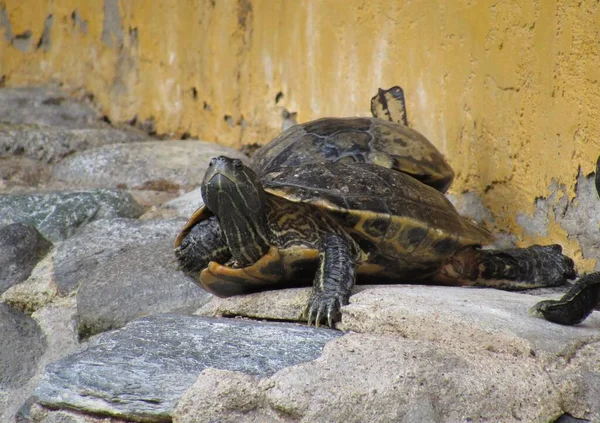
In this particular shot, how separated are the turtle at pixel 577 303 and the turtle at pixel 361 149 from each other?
Result: 4.19 feet

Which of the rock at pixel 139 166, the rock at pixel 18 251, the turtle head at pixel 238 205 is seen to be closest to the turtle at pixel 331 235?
the turtle head at pixel 238 205

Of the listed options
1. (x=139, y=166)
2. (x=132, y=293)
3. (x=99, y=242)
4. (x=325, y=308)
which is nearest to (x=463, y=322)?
(x=325, y=308)

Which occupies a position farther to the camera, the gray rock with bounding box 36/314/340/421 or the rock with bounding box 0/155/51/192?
the rock with bounding box 0/155/51/192

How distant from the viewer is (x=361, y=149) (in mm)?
3799

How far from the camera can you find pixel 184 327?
279 centimetres

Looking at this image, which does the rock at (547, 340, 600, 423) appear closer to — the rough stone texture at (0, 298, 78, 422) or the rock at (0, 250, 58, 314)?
the rough stone texture at (0, 298, 78, 422)

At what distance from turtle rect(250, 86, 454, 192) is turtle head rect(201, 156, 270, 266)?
2.05 feet

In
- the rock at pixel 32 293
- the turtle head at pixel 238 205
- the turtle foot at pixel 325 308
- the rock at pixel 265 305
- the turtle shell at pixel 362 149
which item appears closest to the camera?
the turtle foot at pixel 325 308

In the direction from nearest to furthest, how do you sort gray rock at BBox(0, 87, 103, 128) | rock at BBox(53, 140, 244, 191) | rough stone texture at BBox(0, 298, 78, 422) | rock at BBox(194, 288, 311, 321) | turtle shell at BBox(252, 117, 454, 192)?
rock at BBox(194, 288, 311, 321), rough stone texture at BBox(0, 298, 78, 422), turtle shell at BBox(252, 117, 454, 192), rock at BBox(53, 140, 244, 191), gray rock at BBox(0, 87, 103, 128)

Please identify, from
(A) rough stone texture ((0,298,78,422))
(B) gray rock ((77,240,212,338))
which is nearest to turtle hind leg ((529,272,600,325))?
(B) gray rock ((77,240,212,338))

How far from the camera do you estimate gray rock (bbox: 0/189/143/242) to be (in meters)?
4.61

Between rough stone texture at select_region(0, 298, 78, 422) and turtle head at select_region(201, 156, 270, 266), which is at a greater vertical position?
turtle head at select_region(201, 156, 270, 266)

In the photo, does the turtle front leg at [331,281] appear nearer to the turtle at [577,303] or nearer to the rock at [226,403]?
the rock at [226,403]

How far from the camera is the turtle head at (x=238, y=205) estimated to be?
10.2ft
